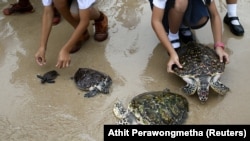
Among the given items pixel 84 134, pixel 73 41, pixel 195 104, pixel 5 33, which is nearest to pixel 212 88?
pixel 195 104

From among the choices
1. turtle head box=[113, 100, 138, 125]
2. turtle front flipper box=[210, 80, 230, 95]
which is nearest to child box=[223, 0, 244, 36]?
turtle front flipper box=[210, 80, 230, 95]

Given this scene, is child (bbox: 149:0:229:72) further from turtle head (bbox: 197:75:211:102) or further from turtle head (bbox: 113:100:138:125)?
turtle head (bbox: 113:100:138:125)

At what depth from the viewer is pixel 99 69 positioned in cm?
345

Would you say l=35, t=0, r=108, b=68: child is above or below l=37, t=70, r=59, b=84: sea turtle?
above

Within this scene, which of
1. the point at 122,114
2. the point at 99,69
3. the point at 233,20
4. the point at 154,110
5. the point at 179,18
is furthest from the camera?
the point at 233,20

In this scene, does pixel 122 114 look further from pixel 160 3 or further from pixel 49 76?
pixel 160 3

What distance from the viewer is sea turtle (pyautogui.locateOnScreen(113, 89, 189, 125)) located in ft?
8.95

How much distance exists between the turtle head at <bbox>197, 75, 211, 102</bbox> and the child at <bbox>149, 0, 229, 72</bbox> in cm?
21

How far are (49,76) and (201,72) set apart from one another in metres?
1.40

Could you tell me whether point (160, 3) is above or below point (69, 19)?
above

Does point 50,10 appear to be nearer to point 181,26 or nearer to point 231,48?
point 181,26

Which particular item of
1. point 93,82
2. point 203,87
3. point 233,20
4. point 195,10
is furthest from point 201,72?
point 233,20

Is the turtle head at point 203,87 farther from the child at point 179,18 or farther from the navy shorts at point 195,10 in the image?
the navy shorts at point 195,10

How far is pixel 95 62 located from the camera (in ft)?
11.6
